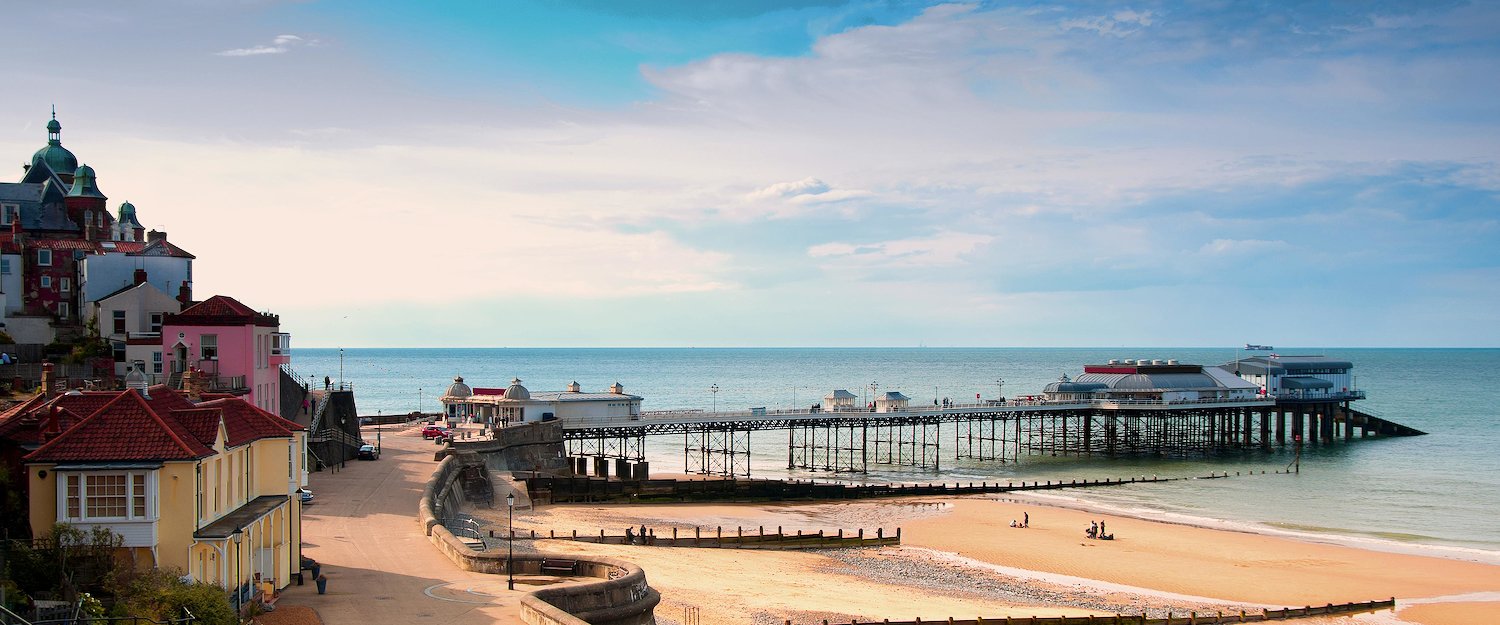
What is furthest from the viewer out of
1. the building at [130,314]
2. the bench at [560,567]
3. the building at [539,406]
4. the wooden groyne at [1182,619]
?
the building at [539,406]

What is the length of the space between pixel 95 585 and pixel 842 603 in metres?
23.1

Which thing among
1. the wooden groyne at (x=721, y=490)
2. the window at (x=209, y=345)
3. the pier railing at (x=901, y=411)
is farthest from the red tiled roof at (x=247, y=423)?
the pier railing at (x=901, y=411)

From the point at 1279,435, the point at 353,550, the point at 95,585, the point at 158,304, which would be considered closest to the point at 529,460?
the point at 158,304

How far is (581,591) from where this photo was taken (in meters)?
27.2

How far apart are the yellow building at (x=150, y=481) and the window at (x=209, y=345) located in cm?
2290

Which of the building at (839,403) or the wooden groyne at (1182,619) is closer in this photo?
the wooden groyne at (1182,619)

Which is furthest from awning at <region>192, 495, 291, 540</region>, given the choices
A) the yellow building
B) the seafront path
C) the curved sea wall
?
the curved sea wall

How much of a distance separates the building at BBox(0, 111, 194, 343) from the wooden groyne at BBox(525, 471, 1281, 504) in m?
21.5

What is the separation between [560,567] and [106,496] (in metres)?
11.2

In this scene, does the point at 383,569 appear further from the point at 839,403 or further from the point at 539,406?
the point at 839,403

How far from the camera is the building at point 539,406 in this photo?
252ft

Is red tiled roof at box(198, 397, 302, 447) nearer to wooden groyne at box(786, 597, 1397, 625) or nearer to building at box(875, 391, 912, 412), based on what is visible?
wooden groyne at box(786, 597, 1397, 625)

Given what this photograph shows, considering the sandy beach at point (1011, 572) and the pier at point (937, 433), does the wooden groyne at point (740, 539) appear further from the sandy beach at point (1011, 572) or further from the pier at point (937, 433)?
the pier at point (937, 433)

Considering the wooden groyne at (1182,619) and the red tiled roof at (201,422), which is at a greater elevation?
the red tiled roof at (201,422)
